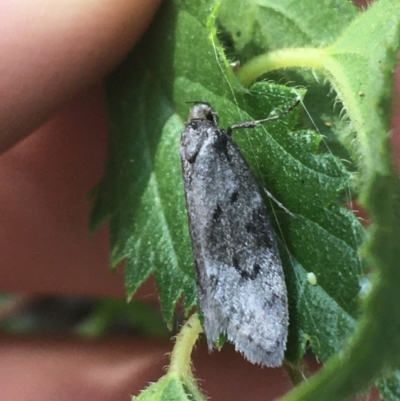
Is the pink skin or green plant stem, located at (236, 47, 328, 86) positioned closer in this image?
green plant stem, located at (236, 47, 328, 86)

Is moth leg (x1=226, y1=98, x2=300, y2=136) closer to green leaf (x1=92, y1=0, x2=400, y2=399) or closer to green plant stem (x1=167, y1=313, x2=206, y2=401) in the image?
green leaf (x1=92, y1=0, x2=400, y2=399)

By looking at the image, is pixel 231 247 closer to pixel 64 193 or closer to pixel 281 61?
pixel 281 61

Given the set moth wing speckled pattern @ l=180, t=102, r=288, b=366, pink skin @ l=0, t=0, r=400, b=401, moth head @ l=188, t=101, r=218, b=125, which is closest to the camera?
moth wing speckled pattern @ l=180, t=102, r=288, b=366

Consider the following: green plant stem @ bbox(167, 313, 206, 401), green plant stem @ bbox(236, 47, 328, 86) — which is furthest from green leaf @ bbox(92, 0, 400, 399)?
green plant stem @ bbox(167, 313, 206, 401)

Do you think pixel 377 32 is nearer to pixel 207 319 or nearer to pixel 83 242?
pixel 207 319

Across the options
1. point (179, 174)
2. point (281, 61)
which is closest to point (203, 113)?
point (179, 174)

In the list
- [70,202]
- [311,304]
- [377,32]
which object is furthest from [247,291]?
[70,202]
